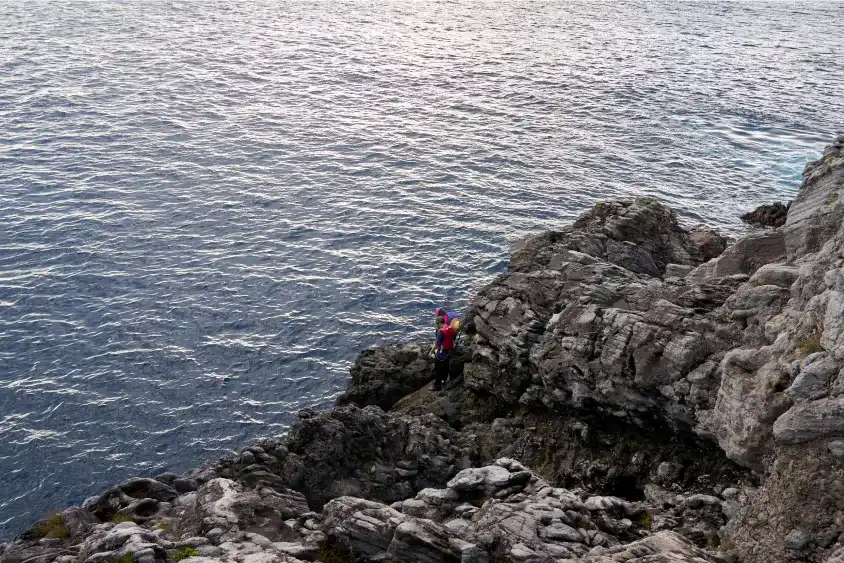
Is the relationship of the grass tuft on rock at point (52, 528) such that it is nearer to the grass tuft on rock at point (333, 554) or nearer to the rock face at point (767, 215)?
the grass tuft on rock at point (333, 554)

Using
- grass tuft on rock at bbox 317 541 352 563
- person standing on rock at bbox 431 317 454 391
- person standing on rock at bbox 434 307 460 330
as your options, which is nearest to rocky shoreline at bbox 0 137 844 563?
grass tuft on rock at bbox 317 541 352 563

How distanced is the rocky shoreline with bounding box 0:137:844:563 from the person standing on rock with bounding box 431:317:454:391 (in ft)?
1.85

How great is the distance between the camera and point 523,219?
43.9 meters

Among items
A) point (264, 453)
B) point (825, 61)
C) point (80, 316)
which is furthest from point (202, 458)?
point (825, 61)

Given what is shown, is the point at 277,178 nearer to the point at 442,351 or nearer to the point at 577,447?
the point at 442,351

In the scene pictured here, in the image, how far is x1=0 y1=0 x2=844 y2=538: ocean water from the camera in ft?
97.6

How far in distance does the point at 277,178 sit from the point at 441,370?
24563 millimetres

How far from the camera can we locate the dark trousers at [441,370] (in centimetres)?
2816

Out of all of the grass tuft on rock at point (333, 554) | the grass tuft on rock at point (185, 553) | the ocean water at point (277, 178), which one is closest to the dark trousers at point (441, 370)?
the ocean water at point (277, 178)

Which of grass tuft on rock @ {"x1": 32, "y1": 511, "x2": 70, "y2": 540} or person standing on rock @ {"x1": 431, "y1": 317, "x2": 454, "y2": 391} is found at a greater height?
person standing on rock @ {"x1": 431, "y1": 317, "x2": 454, "y2": 391}

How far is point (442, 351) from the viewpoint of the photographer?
91.9 ft

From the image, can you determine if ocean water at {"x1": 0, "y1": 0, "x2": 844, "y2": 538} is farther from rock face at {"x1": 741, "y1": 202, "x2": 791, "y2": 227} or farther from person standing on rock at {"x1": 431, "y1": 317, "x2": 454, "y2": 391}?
person standing on rock at {"x1": 431, "y1": 317, "x2": 454, "y2": 391}

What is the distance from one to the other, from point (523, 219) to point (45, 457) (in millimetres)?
27209

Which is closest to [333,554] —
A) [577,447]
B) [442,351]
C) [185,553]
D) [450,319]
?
[185,553]
